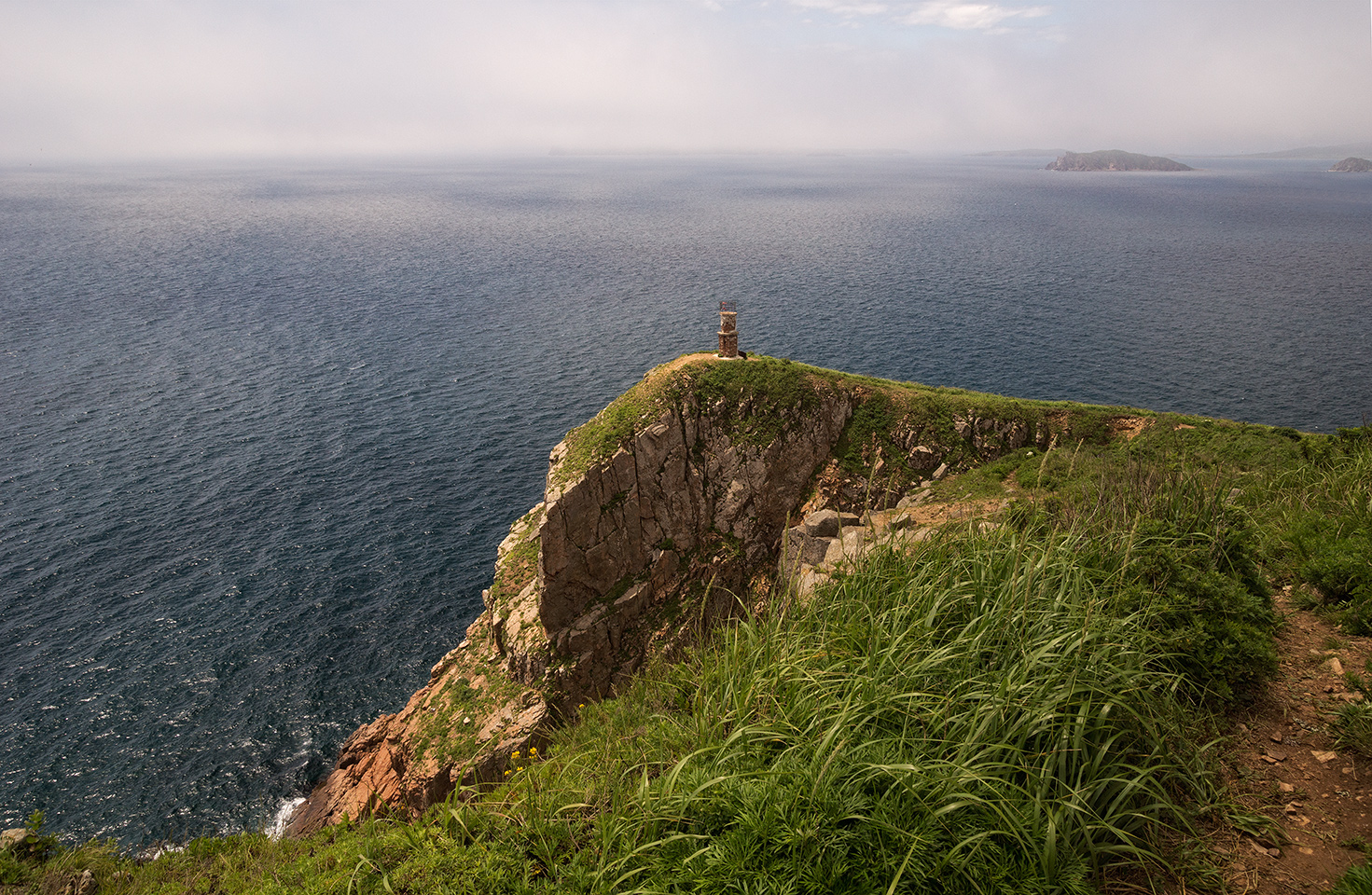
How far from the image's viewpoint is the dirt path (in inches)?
266

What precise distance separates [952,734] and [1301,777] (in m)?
4.50

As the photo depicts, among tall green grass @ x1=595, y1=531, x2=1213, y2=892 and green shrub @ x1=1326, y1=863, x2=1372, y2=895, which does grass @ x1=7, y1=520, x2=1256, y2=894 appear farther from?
green shrub @ x1=1326, y1=863, x2=1372, y2=895

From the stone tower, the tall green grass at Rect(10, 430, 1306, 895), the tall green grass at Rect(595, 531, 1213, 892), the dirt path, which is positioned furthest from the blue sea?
the dirt path

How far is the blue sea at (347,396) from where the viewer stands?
3669 centimetres

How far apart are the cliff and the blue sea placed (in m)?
5.79

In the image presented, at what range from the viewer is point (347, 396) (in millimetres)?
69875

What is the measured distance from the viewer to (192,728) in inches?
1401

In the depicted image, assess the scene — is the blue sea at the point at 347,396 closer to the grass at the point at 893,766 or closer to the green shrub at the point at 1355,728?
the grass at the point at 893,766

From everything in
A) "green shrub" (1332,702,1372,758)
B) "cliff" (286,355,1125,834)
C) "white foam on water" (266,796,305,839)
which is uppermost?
"green shrub" (1332,702,1372,758)

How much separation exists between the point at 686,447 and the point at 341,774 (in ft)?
81.9

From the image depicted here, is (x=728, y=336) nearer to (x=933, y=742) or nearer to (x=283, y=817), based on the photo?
(x=283, y=817)

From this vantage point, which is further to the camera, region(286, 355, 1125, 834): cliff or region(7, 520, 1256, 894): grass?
region(286, 355, 1125, 834): cliff

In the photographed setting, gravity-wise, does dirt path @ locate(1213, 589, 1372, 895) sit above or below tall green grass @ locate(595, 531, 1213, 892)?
below

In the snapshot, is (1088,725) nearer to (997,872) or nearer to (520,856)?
(997,872)
